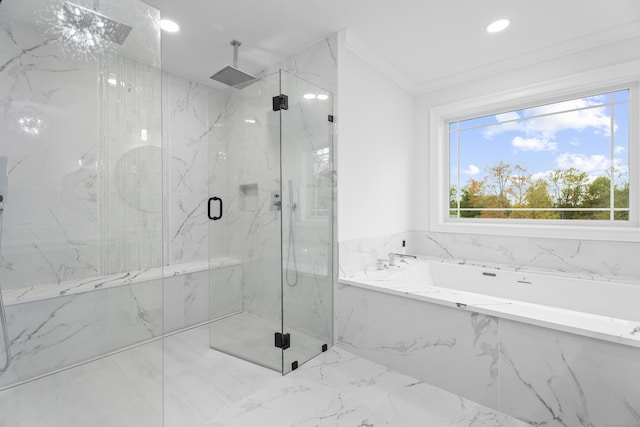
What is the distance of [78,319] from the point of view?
4.08 feet

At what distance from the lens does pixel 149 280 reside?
141cm

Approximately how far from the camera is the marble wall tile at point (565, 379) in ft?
4.23

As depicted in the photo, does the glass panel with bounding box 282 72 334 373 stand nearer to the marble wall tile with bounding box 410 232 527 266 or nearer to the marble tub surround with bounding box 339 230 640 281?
the marble tub surround with bounding box 339 230 640 281

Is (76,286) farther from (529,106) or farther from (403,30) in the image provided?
(529,106)

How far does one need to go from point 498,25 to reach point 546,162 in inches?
52.1

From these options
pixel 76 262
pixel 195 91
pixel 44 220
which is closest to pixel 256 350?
pixel 76 262

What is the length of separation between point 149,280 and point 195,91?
243 centimetres

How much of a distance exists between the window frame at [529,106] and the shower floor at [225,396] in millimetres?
1697

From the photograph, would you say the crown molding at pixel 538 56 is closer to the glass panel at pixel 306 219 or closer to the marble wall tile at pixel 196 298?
the glass panel at pixel 306 219

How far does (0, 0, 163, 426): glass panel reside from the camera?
3.62 ft

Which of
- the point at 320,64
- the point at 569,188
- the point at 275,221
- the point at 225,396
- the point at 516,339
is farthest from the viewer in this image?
the point at 569,188

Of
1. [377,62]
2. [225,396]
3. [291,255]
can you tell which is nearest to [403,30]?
[377,62]

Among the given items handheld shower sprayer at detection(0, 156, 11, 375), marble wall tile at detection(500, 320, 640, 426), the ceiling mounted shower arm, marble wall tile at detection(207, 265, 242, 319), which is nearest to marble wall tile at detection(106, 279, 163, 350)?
handheld shower sprayer at detection(0, 156, 11, 375)

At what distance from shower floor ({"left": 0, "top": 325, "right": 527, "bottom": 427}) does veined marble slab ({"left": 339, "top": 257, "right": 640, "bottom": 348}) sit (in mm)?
545
